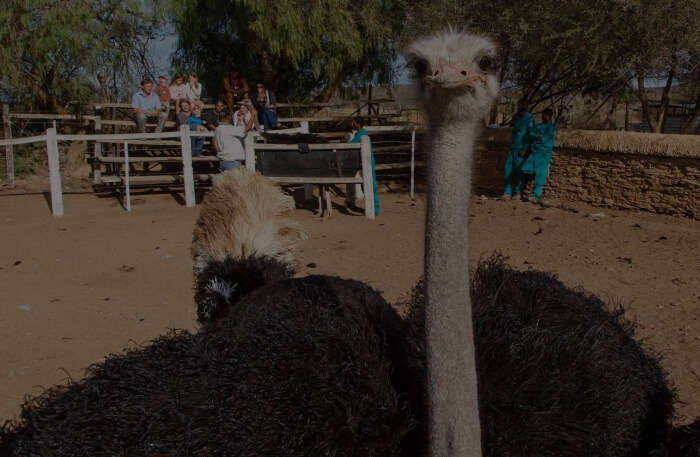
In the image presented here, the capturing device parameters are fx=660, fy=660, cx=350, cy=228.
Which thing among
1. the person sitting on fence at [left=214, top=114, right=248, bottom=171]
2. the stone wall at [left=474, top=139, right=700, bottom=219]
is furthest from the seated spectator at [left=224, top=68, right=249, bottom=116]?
the stone wall at [left=474, top=139, right=700, bottom=219]

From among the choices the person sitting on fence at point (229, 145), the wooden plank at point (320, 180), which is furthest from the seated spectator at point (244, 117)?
the wooden plank at point (320, 180)

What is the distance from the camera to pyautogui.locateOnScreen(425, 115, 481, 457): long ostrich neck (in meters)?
1.51

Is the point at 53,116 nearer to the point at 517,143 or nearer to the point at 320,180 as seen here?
the point at 320,180

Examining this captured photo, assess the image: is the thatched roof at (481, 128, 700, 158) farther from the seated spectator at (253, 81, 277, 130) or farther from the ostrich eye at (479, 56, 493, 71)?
the ostrich eye at (479, 56, 493, 71)

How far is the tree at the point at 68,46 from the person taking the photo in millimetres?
11492

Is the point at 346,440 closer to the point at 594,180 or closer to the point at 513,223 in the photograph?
the point at 513,223

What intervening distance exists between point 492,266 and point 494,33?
7.00m

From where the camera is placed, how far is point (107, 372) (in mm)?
1862

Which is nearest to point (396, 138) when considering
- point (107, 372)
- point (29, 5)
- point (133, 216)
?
point (133, 216)

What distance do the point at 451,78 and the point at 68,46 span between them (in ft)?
39.2

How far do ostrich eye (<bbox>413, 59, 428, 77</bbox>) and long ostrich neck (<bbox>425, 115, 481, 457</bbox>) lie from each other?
0.42 feet

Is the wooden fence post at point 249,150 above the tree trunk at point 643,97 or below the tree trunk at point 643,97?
below

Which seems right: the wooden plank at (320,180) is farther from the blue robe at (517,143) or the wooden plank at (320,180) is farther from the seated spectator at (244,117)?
the blue robe at (517,143)

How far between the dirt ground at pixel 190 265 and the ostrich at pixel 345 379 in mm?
1597
